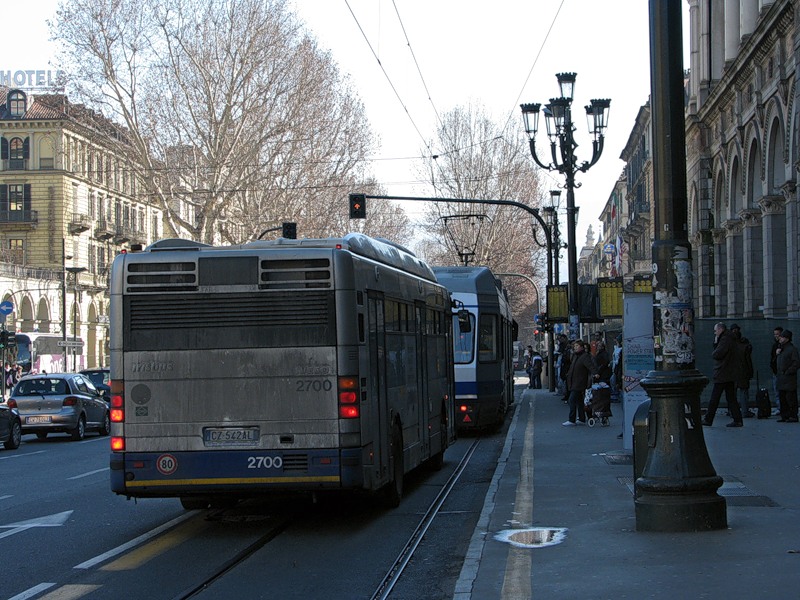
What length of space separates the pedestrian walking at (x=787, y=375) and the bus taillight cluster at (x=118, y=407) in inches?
574

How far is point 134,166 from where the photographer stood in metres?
46.4

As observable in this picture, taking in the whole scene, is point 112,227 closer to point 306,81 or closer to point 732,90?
point 306,81

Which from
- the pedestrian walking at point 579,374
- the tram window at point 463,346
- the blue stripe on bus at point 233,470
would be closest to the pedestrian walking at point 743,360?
the pedestrian walking at point 579,374

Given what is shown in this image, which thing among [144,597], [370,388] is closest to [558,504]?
[370,388]

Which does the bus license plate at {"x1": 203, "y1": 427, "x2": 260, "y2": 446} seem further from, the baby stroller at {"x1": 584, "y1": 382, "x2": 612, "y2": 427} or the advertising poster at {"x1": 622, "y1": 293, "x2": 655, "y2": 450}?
A: the baby stroller at {"x1": 584, "y1": 382, "x2": 612, "y2": 427}

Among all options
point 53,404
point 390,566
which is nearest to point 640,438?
point 390,566

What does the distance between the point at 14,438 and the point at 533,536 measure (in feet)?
55.2

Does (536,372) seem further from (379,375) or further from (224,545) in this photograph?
(224,545)

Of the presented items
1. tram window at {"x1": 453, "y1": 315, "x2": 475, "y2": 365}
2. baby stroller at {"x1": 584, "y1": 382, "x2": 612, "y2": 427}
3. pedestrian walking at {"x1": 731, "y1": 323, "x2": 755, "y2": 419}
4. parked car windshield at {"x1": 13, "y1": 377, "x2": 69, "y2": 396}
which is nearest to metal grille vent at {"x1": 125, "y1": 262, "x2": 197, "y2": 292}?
tram window at {"x1": 453, "y1": 315, "x2": 475, "y2": 365}

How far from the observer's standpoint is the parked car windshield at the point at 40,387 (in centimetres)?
2675

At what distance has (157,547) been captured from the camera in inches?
396

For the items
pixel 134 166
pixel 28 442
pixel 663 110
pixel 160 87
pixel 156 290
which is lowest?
pixel 28 442

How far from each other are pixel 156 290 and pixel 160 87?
36.3 m

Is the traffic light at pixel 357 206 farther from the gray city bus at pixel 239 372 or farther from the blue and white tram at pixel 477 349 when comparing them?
the gray city bus at pixel 239 372
